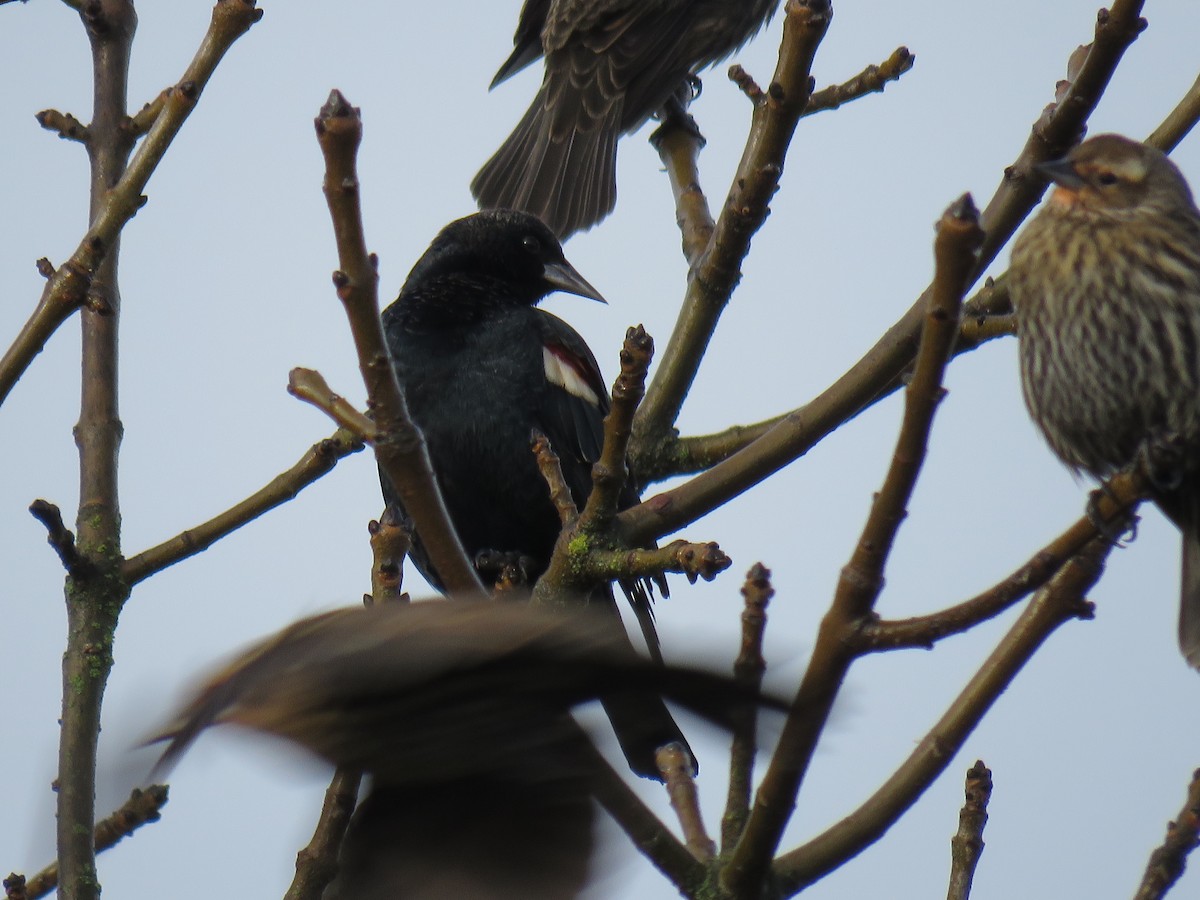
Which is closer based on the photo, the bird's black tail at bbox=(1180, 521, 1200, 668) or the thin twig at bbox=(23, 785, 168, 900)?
the thin twig at bbox=(23, 785, 168, 900)

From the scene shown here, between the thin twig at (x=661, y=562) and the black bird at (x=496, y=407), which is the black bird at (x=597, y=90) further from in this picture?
the thin twig at (x=661, y=562)

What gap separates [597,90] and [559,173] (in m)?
0.30

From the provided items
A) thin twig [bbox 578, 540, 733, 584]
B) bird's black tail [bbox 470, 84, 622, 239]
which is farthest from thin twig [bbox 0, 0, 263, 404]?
bird's black tail [bbox 470, 84, 622, 239]

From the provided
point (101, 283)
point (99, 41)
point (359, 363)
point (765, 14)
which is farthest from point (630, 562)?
point (765, 14)

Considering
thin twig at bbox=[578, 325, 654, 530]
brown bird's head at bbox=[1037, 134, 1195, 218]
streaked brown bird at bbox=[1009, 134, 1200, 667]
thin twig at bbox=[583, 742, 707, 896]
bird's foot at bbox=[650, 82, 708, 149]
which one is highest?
bird's foot at bbox=[650, 82, 708, 149]

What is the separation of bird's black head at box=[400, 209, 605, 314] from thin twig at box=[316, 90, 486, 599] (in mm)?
2169

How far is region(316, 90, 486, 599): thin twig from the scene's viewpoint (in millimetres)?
1402

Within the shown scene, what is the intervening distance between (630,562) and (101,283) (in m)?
0.94

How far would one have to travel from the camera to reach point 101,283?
2.37 metres

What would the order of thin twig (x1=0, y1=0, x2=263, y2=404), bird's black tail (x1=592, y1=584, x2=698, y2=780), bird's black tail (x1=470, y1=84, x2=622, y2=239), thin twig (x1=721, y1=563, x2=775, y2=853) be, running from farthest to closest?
1. bird's black tail (x1=470, y1=84, x2=622, y2=239)
2. thin twig (x1=0, y1=0, x2=263, y2=404)
3. thin twig (x1=721, y1=563, x2=775, y2=853)
4. bird's black tail (x1=592, y1=584, x2=698, y2=780)

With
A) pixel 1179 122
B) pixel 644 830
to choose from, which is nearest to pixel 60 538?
pixel 644 830

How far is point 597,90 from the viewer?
4.90 m

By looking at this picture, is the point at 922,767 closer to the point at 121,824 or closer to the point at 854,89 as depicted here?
the point at 121,824

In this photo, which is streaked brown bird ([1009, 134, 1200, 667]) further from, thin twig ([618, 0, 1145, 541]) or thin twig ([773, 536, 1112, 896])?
thin twig ([773, 536, 1112, 896])
